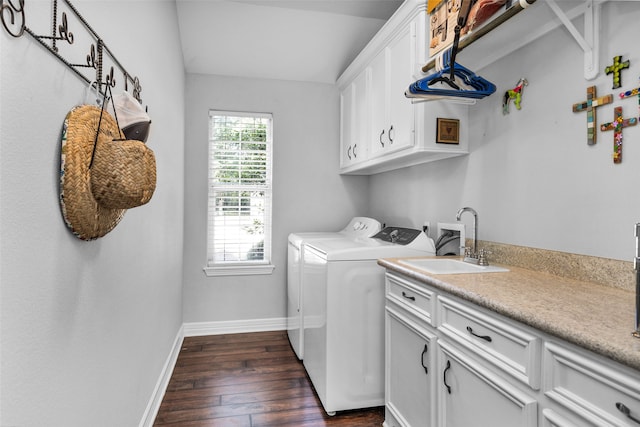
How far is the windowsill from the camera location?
356 cm

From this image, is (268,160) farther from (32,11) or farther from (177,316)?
(32,11)

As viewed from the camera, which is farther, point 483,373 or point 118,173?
point 483,373

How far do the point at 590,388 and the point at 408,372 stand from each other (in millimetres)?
1013

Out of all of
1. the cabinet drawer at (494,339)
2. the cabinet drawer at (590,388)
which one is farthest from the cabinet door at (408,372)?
the cabinet drawer at (590,388)

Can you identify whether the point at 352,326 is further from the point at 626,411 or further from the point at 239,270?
the point at 239,270

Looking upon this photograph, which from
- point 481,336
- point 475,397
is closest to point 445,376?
point 475,397

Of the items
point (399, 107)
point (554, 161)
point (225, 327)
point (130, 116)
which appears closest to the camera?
point (130, 116)

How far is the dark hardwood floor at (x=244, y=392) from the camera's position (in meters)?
2.16

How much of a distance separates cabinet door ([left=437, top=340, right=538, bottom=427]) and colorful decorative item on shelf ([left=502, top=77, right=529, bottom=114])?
1214mm

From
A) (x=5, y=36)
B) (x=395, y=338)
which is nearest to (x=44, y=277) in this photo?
(x=5, y=36)

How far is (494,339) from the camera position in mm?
1206

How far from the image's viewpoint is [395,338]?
195 cm

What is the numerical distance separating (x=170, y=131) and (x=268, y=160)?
1183mm

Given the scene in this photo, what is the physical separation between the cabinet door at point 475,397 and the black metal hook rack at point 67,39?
156 centimetres
